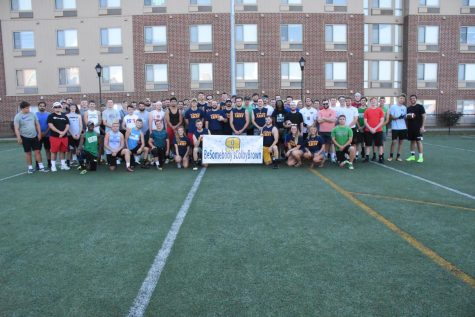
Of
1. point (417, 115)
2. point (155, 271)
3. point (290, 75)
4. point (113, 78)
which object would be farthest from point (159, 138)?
point (113, 78)

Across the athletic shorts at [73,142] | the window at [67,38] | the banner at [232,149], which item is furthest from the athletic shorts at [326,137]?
the window at [67,38]

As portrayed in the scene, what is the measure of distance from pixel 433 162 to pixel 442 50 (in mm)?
25484

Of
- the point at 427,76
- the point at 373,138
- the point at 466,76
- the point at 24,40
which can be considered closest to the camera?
the point at 373,138

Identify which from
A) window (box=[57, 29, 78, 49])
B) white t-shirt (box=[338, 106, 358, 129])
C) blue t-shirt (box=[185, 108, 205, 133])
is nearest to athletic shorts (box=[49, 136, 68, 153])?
blue t-shirt (box=[185, 108, 205, 133])

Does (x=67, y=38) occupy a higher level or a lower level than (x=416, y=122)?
higher

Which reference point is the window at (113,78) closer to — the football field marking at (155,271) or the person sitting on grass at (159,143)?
the person sitting on grass at (159,143)

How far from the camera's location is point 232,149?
38.2 ft

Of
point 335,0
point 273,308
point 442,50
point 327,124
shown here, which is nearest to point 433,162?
point 327,124

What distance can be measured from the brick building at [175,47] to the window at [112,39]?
80 mm

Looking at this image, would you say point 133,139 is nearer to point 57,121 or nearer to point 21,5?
point 57,121

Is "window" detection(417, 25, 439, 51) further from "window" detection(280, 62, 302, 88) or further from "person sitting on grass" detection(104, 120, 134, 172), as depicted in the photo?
"person sitting on grass" detection(104, 120, 134, 172)

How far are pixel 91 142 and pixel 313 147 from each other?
662cm

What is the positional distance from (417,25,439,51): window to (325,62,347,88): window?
7.67 meters

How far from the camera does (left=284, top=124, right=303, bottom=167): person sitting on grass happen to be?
11.1 meters
